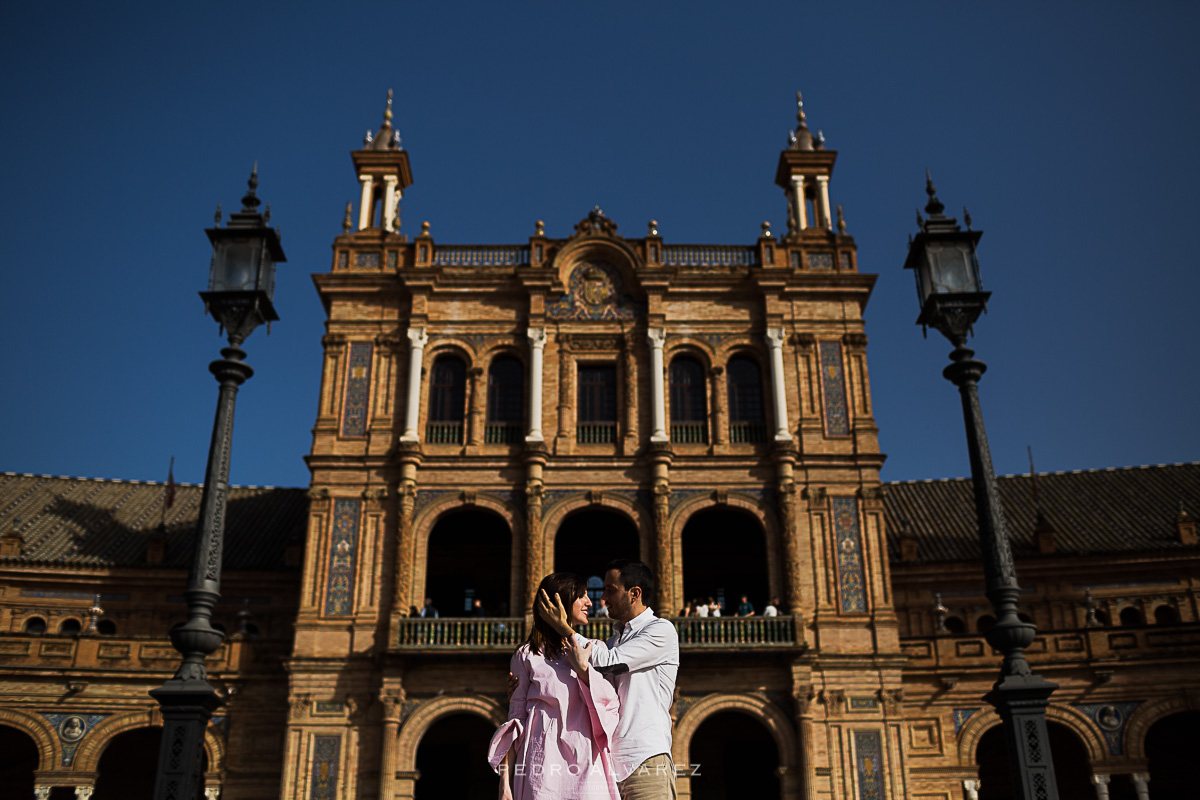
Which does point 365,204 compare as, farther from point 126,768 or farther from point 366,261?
point 126,768

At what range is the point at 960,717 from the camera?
2786 centimetres

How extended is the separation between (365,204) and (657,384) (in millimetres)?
11068

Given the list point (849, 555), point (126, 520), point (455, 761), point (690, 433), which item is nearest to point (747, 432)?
point (690, 433)

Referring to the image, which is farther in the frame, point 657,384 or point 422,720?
point 657,384

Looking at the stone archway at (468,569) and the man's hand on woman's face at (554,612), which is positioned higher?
the stone archway at (468,569)

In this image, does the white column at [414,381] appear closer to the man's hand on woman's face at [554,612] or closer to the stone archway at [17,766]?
the stone archway at [17,766]

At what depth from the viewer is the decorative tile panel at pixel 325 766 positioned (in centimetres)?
2572

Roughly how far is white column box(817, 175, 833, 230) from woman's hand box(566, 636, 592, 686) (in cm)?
2838

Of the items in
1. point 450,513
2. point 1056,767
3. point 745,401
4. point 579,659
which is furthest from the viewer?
point 1056,767

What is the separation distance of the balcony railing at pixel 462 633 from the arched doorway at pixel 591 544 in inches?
210

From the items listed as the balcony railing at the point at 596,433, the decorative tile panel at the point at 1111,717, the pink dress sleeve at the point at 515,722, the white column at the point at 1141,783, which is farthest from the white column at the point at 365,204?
the pink dress sleeve at the point at 515,722

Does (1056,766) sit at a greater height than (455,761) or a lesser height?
lesser

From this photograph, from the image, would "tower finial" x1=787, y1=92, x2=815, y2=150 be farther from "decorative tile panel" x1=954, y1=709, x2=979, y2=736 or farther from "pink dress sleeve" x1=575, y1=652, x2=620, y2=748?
"pink dress sleeve" x1=575, y1=652, x2=620, y2=748

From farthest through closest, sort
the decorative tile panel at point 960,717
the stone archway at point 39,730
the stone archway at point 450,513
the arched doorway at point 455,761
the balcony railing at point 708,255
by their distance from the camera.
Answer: the balcony railing at point 708,255
the arched doorway at point 455,761
the stone archway at point 450,513
the decorative tile panel at point 960,717
the stone archway at point 39,730
